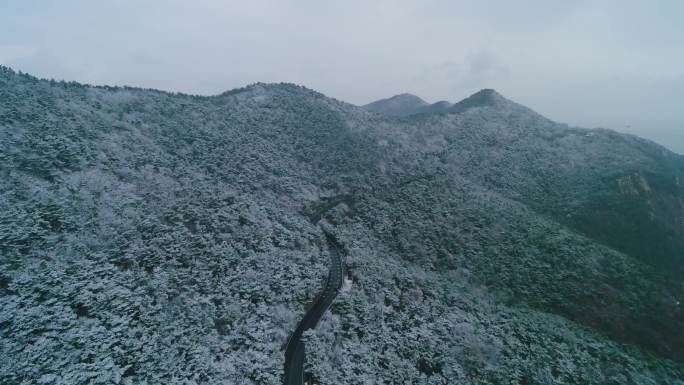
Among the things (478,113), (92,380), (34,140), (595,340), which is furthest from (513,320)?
(478,113)

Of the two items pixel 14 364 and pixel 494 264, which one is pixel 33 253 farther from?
pixel 494 264

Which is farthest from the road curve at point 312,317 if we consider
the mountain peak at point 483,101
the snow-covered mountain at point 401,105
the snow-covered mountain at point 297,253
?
the snow-covered mountain at point 401,105

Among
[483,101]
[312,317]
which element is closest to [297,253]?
[312,317]

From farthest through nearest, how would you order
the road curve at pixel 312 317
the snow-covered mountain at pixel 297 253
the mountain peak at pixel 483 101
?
the mountain peak at pixel 483 101
the road curve at pixel 312 317
the snow-covered mountain at pixel 297 253

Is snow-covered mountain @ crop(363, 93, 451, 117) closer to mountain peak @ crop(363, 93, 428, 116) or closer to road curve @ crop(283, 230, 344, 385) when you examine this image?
mountain peak @ crop(363, 93, 428, 116)

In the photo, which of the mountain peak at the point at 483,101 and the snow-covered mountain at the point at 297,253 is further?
the mountain peak at the point at 483,101

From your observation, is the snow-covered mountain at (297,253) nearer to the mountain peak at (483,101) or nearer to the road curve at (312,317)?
the road curve at (312,317)

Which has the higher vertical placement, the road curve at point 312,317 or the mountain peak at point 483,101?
the mountain peak at point 483,101
